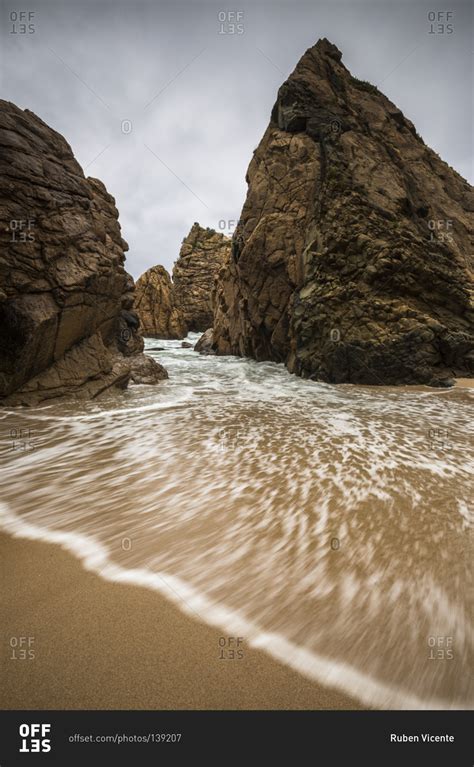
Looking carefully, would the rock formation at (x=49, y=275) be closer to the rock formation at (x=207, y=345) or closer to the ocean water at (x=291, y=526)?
the ocean water at (x=291, y=526)

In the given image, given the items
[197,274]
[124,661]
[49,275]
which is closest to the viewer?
[124,661]

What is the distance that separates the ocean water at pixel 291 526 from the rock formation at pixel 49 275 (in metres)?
1.49

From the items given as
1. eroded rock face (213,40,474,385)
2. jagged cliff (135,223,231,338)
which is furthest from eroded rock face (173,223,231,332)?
eroded rock face (213,40,474,385)

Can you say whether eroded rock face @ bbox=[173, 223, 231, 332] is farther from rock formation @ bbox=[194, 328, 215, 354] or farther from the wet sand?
the wet sand

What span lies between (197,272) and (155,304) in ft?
32.1

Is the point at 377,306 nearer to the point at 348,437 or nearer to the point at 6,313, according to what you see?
the point at 348,437

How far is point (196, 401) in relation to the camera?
7.59 meters

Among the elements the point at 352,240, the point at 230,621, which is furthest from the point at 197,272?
the point at 230,621

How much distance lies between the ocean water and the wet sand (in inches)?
4.2

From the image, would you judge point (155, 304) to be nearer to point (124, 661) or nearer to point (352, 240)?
point (352, 240)

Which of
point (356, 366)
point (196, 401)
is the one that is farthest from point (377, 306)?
point (196, 401)

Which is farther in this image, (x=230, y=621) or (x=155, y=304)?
(x=155, y=304)

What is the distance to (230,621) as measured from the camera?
5.93 feet
